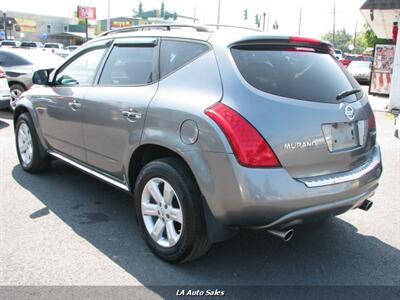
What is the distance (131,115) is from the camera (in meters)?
3.67

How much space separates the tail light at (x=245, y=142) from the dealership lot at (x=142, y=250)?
94 centimetres

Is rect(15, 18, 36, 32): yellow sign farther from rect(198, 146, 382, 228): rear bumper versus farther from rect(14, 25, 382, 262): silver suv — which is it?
rect(198, 146, 382, 228): rear bumper

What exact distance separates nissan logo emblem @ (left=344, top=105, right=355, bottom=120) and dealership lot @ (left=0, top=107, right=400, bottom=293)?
1162mm

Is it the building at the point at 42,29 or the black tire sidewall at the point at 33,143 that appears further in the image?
Answer: the building at the point at 42,29

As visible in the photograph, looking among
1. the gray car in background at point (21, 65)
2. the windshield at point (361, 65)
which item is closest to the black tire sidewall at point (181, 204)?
the gray car in background at point (21, 65)

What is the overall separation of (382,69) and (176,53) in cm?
1500

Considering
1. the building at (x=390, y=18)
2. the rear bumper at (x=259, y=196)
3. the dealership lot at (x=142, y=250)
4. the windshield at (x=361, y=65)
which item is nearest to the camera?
the rear bumper at (x=259, y=196)

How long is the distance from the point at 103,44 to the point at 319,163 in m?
2.48

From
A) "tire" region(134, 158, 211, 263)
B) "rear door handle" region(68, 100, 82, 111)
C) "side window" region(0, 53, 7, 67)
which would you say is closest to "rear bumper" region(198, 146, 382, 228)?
"tire" region(134, 158, 211, 263)

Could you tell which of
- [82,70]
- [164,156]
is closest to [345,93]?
[164,156]

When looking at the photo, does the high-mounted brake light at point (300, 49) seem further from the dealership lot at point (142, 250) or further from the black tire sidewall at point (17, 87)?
the black tire sidewall at point (17, 87)

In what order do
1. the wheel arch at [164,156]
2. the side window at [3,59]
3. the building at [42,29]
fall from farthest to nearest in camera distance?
the building at [42,29] < the side window at [3,59] < the wheel arch at [164,156]

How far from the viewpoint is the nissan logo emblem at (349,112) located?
3318mm

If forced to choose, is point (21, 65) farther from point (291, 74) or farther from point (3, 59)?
point (291, 74)
